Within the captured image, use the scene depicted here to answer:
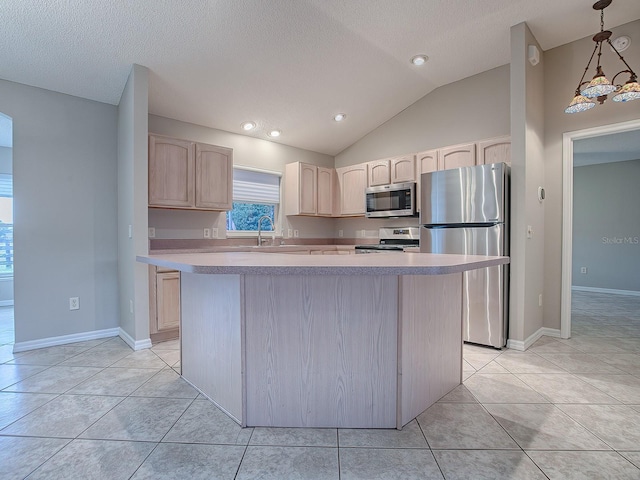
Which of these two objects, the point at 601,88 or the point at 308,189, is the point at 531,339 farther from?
the point at 308,189

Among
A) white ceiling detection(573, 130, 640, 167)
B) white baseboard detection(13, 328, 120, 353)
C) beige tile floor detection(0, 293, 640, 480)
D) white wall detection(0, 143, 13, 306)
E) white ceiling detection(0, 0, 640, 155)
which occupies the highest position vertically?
white ceiling detection(0, 0, 640, 155)

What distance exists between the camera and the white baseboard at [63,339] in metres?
3.00

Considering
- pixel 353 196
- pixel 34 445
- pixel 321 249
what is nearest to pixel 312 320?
pixel 34 445

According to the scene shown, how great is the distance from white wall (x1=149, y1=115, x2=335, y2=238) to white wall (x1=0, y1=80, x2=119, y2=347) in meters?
0.48

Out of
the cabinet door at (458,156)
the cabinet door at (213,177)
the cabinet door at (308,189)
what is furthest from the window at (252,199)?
the cabinet door at (458,156)

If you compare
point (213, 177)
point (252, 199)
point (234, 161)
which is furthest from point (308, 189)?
point (213, 177)

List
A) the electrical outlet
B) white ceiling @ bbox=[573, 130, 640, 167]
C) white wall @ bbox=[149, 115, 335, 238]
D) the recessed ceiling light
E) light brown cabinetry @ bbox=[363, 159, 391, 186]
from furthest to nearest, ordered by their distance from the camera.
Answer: white ceiling @ bbox=[573, 130, 640, 167] < light brown cabinetry @ bbox=[363, 159, 391, 186] < white wall @ bbox=[149, 115, 335, 238] < the recessed ceiling light < the electrical outlet

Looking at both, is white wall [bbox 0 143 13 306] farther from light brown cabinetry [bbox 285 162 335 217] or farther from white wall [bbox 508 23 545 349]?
white wall [bbox 508 23 545 349]

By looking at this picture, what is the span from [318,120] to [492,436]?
3.83 meters

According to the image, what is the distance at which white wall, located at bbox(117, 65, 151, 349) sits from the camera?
2.94 metres

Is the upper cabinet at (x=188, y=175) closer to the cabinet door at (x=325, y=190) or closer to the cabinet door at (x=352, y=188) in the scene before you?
the cabinet door at (x=325, y=190)

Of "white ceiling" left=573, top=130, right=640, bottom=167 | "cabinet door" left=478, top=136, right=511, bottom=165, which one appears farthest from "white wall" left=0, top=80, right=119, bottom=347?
"white ceiling" left=573, top=130, right=640, bottom=167

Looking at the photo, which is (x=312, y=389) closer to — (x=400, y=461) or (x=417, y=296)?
(x=400, y=461)

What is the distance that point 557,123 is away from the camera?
3.36 m
